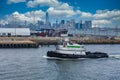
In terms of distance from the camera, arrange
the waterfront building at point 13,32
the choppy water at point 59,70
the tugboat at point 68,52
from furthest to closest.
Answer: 1. the waterfront building at point 13,32
2. the tugboat at point 68,52
3. the choppy water at point 59,70

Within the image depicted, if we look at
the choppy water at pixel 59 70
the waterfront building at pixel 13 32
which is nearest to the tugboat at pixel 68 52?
the choppy water at pixel 59 70

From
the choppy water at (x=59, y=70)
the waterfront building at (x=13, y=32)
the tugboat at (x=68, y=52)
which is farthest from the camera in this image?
the waterfront building at (x=13, y=32)

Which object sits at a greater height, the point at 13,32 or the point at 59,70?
the point at 13,32

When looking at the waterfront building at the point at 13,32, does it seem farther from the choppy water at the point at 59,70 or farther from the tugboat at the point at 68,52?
the choppy water at the point at 59,70

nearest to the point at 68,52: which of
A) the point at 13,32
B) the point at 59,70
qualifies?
the point at 59,70

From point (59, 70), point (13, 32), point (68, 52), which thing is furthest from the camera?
point (13, 32)

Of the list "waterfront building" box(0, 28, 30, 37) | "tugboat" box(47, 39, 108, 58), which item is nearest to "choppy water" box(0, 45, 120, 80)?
"tugboat" box(47, 39, 108, 58)

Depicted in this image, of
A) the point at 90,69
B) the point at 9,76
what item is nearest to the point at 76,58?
the point at 90,69

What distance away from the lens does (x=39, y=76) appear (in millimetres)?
42125

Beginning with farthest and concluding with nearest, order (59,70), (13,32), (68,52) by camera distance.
Result: (13,32) < (68,52) < (59,70)

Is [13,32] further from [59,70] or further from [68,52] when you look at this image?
[59,70]

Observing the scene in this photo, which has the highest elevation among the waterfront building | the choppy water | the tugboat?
the waterfront building

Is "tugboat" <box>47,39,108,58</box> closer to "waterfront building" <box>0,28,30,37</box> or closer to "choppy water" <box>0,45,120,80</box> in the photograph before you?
"choppy water" <box>0,45,120,80</box>

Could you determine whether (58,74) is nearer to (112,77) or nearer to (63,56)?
(112,77)
